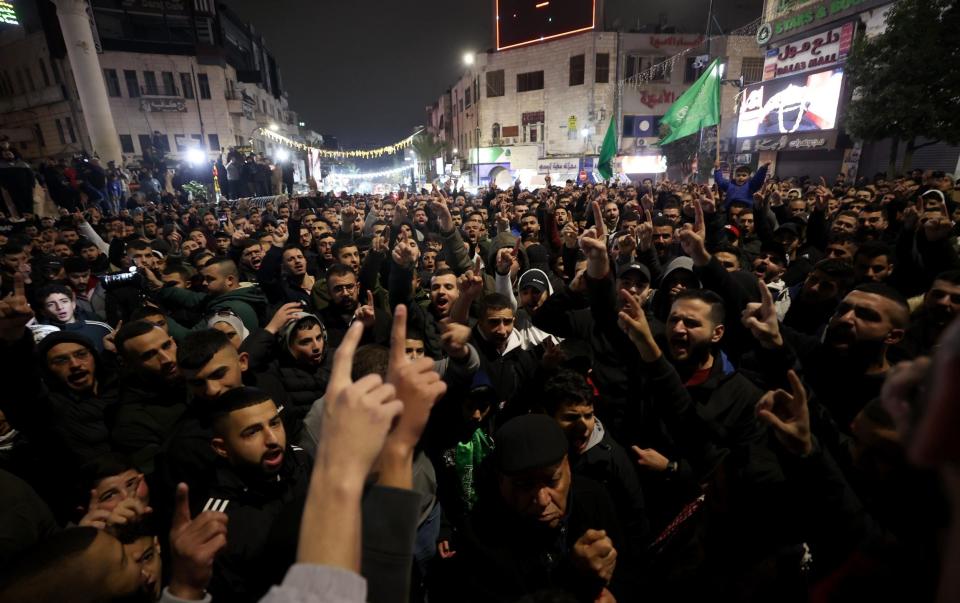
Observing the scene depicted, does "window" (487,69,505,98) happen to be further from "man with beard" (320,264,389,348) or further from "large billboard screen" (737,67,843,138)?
"man with beard" (320,264,389,348)

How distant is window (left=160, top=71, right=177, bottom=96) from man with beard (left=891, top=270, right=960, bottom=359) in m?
47.9

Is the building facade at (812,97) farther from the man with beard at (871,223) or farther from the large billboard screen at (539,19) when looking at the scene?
the man with beard at (871,223)

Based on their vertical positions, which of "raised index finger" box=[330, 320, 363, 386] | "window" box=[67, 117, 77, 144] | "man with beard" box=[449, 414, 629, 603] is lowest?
"man with beard" box=[449, 414, 629, 603]

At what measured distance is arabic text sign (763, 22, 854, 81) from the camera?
20.4m

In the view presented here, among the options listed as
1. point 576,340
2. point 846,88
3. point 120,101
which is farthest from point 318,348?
point 120,101

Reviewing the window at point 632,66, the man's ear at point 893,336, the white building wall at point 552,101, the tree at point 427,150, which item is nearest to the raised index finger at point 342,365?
the man's ear at point 893,336

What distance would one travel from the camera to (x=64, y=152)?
30.9m

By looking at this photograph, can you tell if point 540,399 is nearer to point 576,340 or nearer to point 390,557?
point 576,340

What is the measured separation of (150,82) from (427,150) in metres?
35.9

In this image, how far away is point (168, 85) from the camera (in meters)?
36.5

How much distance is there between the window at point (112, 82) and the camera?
3528 centimetres

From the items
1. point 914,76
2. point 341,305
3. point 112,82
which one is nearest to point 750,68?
point 914,76

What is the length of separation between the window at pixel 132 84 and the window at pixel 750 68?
4827cm

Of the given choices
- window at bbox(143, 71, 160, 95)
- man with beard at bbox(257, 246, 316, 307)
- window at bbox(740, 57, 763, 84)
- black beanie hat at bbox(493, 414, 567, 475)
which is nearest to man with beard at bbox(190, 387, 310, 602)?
black beanie hat at bbox(493, 414, 567, 475)
